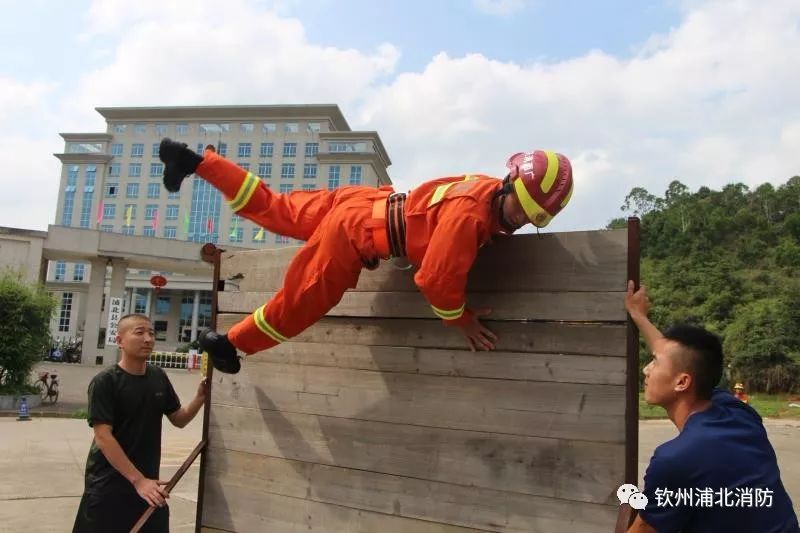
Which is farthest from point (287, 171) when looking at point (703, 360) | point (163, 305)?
point (703, 360)

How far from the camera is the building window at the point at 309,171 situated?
5172 centimetres

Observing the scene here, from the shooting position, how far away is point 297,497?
2877 millimetres

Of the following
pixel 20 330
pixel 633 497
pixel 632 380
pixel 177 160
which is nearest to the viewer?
pixel 633 497

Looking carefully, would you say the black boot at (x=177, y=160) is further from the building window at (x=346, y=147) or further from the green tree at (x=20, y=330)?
the building window at (x=346, y=147)

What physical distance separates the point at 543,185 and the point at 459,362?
808 millimetres

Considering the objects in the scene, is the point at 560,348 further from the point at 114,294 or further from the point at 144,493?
the point at 114,294

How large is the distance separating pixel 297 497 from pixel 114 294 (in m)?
21.9

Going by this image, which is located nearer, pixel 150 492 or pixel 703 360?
pixel 703 360

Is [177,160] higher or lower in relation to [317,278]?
higher

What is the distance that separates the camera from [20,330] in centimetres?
1178

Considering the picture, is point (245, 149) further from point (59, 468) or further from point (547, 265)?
point (547, 265)

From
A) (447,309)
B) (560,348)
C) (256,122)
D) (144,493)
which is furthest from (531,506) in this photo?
(256,122)

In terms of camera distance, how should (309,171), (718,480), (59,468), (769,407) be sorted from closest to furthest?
(718,480), (59,468), (769,407), (309,171)

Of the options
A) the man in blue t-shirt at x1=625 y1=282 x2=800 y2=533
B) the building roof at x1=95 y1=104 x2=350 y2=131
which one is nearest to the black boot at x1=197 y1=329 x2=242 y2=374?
the man in blue t-shirt at x1=625 y1=282 x2=800 y2=533
